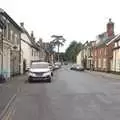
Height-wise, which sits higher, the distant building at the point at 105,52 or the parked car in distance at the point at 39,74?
the distant building at the point at 105,52

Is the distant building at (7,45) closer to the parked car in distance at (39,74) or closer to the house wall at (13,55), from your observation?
the house wall at (13,55)

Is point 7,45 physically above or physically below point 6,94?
above

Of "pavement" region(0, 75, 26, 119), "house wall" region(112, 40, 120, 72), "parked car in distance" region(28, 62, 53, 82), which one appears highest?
"house wall" region(112, 40, 120, 72)

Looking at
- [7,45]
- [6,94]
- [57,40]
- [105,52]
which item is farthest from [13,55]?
[57,40]

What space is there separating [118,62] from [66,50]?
434ft

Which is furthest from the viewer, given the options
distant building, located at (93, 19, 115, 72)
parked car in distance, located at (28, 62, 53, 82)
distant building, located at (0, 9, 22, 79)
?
distant building, located at (93, 19, 115, 72)

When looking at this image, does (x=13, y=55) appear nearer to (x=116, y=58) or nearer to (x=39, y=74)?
(x=39, y=74)

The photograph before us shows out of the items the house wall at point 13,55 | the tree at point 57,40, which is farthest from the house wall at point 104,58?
the tree at point 57,40

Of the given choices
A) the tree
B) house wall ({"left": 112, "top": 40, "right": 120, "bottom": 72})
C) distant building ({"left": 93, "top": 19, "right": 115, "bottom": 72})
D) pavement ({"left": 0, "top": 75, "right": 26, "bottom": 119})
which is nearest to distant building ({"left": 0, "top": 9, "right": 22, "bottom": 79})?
pavement ({"left": 0, "top": 75, "right": 26, "bottom": 119})

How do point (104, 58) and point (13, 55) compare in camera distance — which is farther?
point (104, 58)

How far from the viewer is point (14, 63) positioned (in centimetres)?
5050

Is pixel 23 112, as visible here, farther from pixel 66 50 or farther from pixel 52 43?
pixel 66 50

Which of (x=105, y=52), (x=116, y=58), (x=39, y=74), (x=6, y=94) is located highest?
(x=105, y=52)

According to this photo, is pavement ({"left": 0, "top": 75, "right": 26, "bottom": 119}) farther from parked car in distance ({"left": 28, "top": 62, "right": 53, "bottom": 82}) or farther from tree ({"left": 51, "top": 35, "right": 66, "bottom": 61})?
tree ({"left": 51, "top": 35, "right": 66, "bottom": 61})
